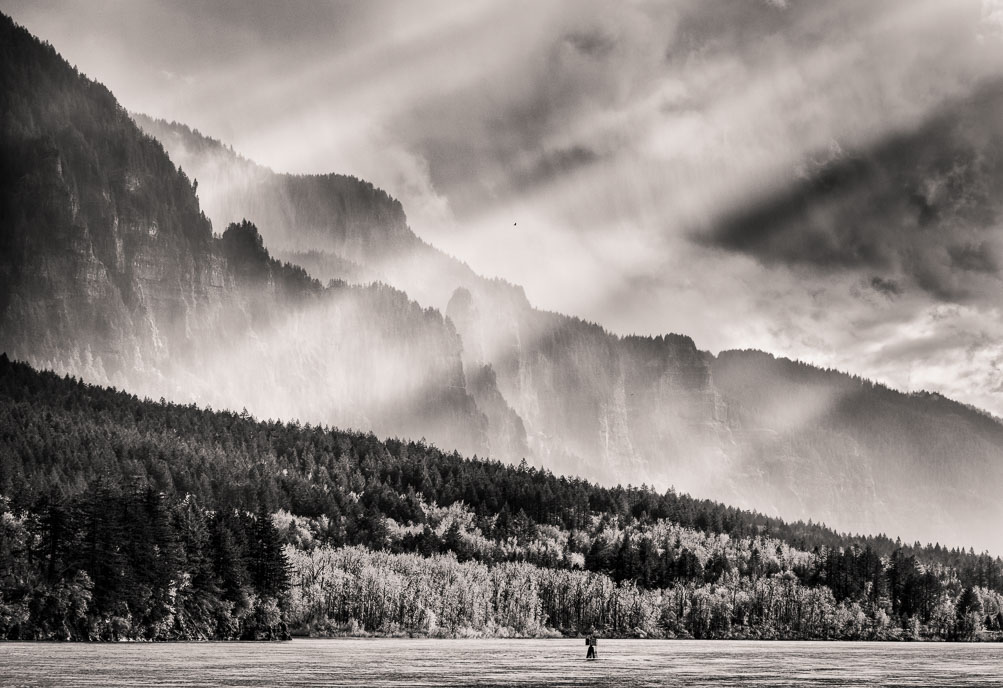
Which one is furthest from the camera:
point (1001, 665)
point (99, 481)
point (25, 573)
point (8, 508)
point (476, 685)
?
point (99, 481)

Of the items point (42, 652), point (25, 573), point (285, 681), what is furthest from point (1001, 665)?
point (25, 573)

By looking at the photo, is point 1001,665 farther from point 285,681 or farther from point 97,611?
point 97,611

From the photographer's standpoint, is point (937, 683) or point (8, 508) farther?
point (8, 508)

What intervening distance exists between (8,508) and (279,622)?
43.4 metres

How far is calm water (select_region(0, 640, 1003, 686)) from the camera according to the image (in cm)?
9062

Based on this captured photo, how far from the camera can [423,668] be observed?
371 ft

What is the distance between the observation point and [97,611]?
160 m

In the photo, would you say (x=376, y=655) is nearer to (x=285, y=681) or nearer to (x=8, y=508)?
(x=285, y=681)

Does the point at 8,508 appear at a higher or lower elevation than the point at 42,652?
higher

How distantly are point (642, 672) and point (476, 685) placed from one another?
29843 millimetres

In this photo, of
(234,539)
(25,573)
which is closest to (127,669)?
(25,573)

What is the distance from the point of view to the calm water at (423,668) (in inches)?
3568

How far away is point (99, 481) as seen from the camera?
186000 millimetres

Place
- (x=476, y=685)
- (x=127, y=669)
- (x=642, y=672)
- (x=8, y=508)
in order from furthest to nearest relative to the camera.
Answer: (x=8, y=508)
(x=642, y=672)
(x=127, y=669)
(x=476, y=685)
